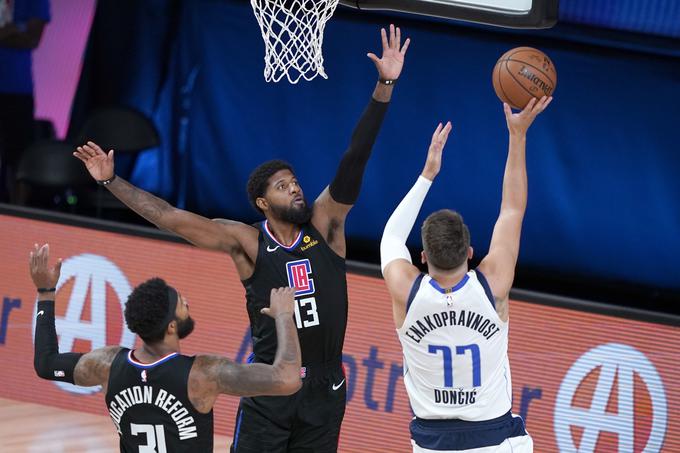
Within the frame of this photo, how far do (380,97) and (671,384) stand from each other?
3.25 metres

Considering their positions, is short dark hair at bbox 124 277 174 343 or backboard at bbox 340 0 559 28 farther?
backboard at bbox 340 0 559 28

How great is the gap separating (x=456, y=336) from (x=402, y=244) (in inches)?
20.9

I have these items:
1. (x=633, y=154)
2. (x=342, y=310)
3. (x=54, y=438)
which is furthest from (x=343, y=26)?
(x=342, y=310)

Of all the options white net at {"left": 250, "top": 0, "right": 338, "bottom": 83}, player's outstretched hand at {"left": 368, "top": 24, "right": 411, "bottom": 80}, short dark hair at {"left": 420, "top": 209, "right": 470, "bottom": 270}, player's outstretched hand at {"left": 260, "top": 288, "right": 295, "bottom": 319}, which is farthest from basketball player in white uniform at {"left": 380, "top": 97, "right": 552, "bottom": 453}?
white net at {"left": 250, "top": 0, "right": 338, "bottom": 83}

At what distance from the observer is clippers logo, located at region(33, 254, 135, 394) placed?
29.7 feet

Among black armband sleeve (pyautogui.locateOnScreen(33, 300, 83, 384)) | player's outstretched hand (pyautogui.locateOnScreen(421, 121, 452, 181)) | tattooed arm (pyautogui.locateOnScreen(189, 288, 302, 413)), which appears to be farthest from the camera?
player's outstretched hand (pyautogui.locateOnScreen(421, 121, 452, 181))

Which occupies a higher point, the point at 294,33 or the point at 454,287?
the point at 294,33

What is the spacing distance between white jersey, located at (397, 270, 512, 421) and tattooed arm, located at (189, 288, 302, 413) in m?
0.61

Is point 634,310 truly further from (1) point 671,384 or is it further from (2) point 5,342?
(2) point 5,342

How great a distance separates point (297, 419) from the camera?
19.5 ft

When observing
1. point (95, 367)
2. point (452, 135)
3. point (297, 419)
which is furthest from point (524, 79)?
point (452, 135)

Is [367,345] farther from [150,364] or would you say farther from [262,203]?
[150,364]

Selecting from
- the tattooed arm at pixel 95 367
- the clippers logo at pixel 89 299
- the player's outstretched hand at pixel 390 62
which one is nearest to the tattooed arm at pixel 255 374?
the tattooed arm at pixel 95 367

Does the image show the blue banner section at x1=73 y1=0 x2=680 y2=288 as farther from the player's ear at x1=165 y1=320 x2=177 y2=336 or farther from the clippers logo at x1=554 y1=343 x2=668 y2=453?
the player's ear at x1=165 y1=320 x2=177 y2=336
